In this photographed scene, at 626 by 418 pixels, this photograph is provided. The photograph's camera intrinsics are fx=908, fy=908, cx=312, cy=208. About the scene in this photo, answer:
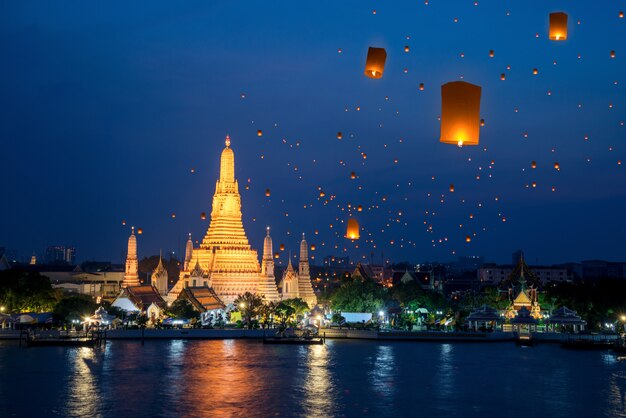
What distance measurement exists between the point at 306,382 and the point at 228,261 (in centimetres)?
4007

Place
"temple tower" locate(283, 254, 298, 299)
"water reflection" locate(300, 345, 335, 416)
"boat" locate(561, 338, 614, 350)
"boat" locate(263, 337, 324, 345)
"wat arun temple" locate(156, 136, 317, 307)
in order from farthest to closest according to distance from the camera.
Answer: "temple tower" locate(283, 254, 298, 299) → "wat arun temple" locate(156, 136, 317, 307) → "boat" locate(263, 337, 324, 345) → "boat" locate(561, 338, 614, 350) → "water reflection" locate(300, 345, 335, 416)

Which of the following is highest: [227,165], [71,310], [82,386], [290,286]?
[227,165]

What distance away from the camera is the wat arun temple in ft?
243

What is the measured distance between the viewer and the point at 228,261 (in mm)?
75750

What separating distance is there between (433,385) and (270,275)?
139ft

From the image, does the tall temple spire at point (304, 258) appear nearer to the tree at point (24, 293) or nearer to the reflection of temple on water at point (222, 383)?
the tree at point (24, 293)

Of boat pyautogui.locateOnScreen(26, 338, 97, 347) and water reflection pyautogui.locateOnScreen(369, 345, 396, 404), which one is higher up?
boat pyautogui.locateOnScreen(26, 338, 97, 347)

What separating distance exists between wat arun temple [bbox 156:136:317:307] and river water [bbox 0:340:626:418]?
22.1 metres

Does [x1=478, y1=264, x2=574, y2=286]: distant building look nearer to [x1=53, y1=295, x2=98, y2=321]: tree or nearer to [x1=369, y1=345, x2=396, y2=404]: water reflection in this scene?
[x1=53, y1=295, x2=98, y2=321]: tree

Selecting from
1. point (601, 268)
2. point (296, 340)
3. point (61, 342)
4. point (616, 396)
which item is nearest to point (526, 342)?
point (296, 340)

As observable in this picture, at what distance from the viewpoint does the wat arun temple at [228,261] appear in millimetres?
74000

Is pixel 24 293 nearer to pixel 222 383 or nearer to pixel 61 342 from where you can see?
pixel 61 342

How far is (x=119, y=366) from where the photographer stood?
41156 millimetres

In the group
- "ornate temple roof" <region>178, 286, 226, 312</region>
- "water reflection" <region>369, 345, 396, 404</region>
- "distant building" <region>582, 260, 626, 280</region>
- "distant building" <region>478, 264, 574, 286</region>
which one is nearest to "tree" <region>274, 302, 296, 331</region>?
"ornate temple roof" <region>178, 286, 226, 312</region>
